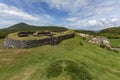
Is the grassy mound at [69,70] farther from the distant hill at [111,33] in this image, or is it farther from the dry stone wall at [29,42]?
the distant hill at [111,33]

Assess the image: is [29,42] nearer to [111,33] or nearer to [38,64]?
[38,64]

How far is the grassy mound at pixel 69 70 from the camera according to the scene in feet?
84.8

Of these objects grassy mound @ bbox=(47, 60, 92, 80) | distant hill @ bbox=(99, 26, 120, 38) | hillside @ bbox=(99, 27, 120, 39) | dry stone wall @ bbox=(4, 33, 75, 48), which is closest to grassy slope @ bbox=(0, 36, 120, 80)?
grassy mound @ bbox=(47, 60, 92, 80)

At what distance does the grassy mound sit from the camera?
2585cm

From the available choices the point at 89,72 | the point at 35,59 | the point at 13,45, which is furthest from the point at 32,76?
the point at 13,45

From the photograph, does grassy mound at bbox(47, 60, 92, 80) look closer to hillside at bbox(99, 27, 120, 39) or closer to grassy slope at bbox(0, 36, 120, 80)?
grassy slope at bbox(0, 36, 120, 80)

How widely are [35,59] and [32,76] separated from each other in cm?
585

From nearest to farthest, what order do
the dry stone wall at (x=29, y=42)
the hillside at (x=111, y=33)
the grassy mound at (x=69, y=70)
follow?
the grassy mound at (x=69, y=70) < the dry stone wall at (x=29, y=42) < the hillside at (x=111, y=33)

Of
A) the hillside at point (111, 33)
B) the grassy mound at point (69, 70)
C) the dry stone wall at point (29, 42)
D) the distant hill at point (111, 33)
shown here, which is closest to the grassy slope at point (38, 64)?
the grassy mound at point (69, 70)

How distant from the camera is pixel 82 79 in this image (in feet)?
83.1

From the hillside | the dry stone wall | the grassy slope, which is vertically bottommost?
the hillside

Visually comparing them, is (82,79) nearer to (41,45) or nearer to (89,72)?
(89,72)

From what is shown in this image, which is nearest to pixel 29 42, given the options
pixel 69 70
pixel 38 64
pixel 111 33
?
pixel 38 64

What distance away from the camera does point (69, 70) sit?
87.3 feet
